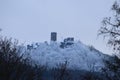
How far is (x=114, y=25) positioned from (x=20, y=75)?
554cm

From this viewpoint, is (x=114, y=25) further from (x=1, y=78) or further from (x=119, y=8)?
(x=1, y=78)

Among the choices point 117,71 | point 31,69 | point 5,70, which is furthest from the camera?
point 31,69

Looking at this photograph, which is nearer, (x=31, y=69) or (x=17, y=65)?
(x=17, y=65)

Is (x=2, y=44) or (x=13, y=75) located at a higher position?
(x=2, y=44)

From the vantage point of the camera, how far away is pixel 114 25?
20391mm

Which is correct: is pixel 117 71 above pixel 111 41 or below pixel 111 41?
below

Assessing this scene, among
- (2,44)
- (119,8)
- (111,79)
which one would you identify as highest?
(119,8)

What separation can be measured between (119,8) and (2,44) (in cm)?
647

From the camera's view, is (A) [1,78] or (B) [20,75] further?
(B) [20,75]

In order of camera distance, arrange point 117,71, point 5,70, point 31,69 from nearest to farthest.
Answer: point 5,70, point 117,71, point 31,69

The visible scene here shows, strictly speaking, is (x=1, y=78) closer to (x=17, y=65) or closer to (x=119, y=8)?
(x=17, y=65)

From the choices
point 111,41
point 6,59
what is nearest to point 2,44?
point 6,59

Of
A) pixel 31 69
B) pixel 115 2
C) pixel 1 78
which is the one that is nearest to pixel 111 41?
pixel 115 2

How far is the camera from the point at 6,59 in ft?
63.0
